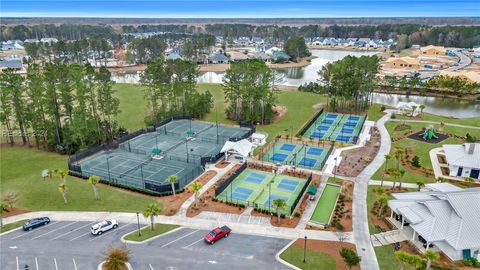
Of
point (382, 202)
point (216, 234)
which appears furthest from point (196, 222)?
point (382, 202)

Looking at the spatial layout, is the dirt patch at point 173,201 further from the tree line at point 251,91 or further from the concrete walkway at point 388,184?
the tree line at point 251,91

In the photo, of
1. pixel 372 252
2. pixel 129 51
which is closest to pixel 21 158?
pixel 372 252

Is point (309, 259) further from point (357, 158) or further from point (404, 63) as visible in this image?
point (404, 63)

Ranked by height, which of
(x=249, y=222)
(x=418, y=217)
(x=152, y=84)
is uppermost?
(x=152, y=84)

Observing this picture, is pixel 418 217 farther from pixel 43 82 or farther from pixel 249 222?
pixel 43 82

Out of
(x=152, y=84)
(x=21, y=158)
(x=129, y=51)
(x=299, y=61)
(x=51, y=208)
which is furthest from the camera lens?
(x=299, y=61)

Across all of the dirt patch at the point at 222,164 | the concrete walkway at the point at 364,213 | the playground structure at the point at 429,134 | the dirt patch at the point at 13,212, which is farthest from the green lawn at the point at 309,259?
the playground structure at the point at 429,134
